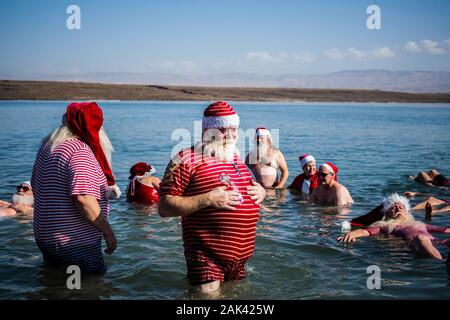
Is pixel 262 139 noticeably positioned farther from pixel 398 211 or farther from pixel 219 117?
pixel 219 117

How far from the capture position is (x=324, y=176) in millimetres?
9836

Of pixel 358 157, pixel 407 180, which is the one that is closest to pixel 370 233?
pixel 407 180

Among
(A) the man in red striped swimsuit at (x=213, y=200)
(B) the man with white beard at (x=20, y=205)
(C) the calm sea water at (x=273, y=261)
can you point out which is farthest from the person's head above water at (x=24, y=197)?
(A) the man in red striped swimsuit at (x=213, y=200)

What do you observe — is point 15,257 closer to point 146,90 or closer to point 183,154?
point 183,154

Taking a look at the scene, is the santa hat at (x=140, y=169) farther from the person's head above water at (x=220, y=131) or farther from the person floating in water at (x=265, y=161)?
the person's head above water at (x=220, y=131)

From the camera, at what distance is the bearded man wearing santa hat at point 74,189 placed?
4.32 m

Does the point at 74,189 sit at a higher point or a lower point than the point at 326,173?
higher

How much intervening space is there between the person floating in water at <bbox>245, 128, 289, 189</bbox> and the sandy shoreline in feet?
222

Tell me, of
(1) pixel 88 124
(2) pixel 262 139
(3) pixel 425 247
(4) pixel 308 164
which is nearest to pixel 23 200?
(2) pixel 262 139

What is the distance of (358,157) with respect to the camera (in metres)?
19.4

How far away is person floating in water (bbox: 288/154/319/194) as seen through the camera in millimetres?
11109

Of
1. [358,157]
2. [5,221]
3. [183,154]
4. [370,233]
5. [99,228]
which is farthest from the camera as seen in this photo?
[358,157]

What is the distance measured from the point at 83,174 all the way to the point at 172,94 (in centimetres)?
9170
